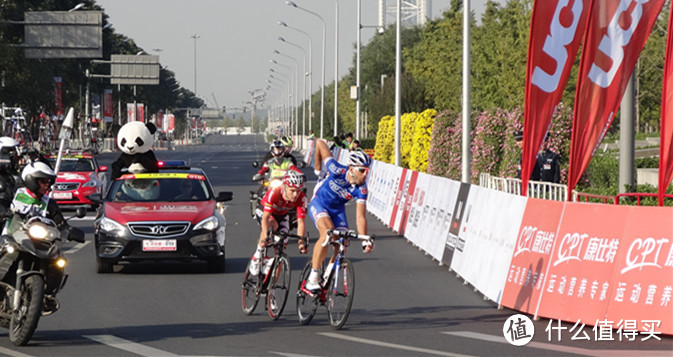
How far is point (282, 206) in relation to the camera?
1338cm

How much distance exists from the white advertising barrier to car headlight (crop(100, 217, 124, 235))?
173 inches

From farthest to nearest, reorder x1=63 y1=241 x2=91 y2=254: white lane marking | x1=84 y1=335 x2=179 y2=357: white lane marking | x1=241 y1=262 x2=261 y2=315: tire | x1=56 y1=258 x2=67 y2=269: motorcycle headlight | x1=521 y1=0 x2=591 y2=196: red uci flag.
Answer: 1. x1=63 y1=241 x2=91 y2=254: white lane marking
2. x1=521 y1=0 x2=591 y2=196: red uci flag
3. x1=241 y1=262 x2=261 y2=315: tire
4. x1=56 y1=258 x2=67 y2=269: motorcycle headlight
5. x1=84 y1=335 x2=179 y2=357: white lane marking

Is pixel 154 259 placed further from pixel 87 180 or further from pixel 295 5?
pixel 295 5

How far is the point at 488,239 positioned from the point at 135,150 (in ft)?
21.1

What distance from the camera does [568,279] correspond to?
12.6 meters

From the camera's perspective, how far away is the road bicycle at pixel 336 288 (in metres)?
12.1

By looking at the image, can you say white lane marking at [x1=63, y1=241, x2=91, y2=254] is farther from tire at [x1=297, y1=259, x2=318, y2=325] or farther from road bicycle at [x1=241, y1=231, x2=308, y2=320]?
tire at [x1=297, y1=259, x2=318, y2=325]

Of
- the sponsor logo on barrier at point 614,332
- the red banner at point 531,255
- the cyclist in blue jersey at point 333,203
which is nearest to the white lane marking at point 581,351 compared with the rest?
the sponsor logo on barrier at point 614,332

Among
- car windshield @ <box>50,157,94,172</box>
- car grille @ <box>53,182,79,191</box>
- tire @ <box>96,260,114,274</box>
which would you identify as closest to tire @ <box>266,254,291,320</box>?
tire @ <box>96,260,114,274</box>

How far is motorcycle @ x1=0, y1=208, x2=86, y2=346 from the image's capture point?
11.0 metres

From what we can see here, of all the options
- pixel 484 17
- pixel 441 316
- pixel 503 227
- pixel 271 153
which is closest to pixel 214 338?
pixel 441 316

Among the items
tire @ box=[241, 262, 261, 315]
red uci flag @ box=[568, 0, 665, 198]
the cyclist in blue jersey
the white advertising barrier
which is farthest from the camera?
red uci flag @ box=[568, 0, 665, 198]

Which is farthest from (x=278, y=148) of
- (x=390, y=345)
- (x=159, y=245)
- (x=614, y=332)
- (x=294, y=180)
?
(x=390, y=345)

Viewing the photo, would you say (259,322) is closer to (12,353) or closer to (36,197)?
(36,197)
